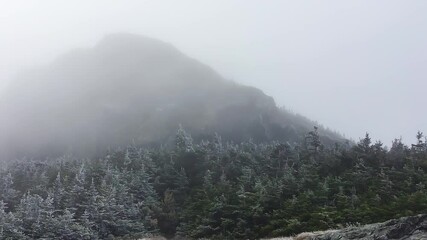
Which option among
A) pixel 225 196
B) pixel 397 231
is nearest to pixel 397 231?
pixel 397 231

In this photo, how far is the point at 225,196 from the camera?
165ft

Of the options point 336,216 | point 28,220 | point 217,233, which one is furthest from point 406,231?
point 28,220

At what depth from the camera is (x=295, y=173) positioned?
61.2m

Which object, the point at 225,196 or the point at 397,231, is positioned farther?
the point at 225,196

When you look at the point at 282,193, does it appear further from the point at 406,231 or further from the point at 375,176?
the point at 406,231

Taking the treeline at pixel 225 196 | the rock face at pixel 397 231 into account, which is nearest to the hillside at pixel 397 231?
the rock face at pixel 397 231

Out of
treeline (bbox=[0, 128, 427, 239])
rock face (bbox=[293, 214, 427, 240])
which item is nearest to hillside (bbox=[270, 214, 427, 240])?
rock face (bbox=[293, 214, 427, 240])

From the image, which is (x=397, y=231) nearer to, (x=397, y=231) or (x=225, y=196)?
(x=397, y=231)

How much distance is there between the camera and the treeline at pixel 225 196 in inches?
1693

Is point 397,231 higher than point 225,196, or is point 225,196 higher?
point 397,231

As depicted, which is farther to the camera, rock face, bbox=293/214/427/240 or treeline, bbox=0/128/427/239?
treeline, bbox=0/128/427/239

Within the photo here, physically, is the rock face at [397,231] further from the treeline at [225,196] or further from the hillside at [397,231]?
the treeline at [225,196]

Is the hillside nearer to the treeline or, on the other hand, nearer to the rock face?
the rock face

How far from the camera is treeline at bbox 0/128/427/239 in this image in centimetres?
4300
